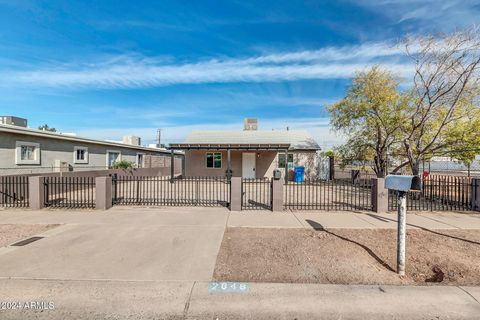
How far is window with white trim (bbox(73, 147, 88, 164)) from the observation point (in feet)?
51.6

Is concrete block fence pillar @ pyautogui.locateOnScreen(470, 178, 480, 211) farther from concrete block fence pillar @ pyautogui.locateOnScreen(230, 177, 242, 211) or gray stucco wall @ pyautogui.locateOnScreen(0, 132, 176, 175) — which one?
gray stucco wall @ pyautogui.locateOnScreen(0, 132, 176, 175)

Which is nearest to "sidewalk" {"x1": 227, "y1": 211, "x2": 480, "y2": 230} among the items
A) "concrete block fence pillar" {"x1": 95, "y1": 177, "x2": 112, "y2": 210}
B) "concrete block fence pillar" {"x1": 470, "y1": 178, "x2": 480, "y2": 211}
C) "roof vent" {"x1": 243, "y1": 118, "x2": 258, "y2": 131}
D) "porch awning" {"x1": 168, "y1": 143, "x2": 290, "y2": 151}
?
"concrete block fence pillar" {"x1": 470, "y1": 178, "x2": 480, "y2": 211}

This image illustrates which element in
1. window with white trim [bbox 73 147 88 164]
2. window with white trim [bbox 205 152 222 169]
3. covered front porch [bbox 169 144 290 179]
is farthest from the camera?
window with white trim [bbox 205 152 222 169]

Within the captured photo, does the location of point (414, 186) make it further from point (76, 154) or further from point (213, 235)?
A: point (76, 154)

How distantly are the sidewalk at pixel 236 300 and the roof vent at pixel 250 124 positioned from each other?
70.6 feet

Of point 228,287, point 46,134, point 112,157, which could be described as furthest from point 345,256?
point 112,157

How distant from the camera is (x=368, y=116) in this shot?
1462 cm

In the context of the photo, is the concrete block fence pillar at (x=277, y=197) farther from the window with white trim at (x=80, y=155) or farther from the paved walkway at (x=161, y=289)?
the window with white trim at (x=80, y=155)

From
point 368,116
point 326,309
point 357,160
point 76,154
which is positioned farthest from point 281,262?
point 76,154

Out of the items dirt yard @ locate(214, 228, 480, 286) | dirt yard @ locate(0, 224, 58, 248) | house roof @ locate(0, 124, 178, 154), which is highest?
house roof @ locate(0, 124, 178, 154)

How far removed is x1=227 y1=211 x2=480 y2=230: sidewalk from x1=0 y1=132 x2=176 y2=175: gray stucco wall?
10729mm

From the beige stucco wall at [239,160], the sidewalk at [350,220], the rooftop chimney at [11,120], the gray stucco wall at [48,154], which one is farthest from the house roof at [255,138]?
the sidewalk at [350,220]

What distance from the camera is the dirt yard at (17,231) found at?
5.35 meters

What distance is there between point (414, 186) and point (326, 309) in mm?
2316
